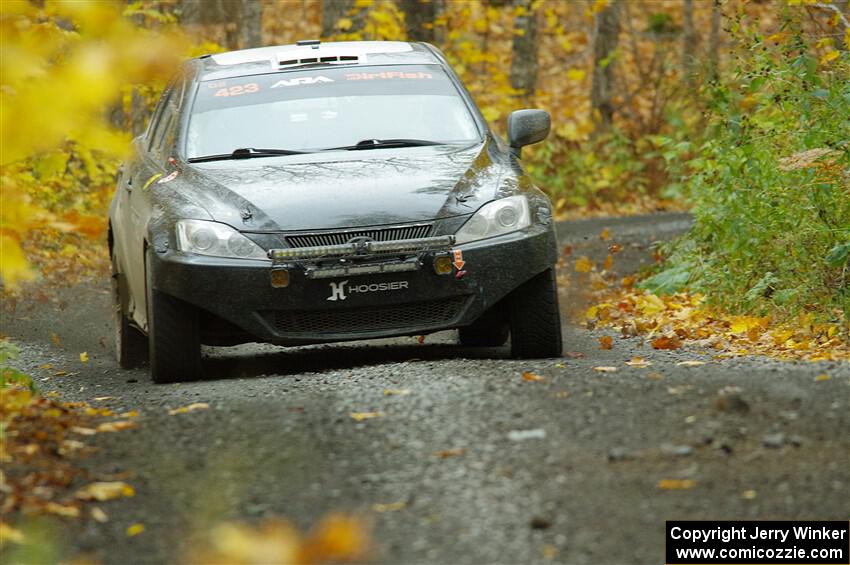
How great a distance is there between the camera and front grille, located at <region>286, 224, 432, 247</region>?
7.15 metres

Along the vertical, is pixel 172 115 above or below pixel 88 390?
above

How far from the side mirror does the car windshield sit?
23 cm

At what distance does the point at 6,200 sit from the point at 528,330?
3078 millimetres

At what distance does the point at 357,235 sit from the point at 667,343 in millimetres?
2180

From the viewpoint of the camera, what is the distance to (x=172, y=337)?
7406mm

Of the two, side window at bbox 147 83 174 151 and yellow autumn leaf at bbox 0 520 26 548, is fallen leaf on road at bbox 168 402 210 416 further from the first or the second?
side window at bbox 147 83 174 151

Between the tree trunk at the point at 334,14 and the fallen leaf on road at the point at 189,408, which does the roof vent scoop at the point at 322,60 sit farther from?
the tree trunk at the point at 334,14

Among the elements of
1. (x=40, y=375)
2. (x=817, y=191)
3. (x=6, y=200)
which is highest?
(x=6, y=200)

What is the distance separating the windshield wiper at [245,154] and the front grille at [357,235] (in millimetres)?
1127

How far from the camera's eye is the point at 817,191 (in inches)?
335

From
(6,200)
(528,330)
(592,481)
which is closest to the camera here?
(592,481)

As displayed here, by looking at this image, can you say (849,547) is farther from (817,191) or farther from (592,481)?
(817,191)

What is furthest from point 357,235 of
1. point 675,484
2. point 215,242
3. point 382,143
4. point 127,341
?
point 675,484

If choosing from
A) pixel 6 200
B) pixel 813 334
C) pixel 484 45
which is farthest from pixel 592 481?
pixel 484 45
